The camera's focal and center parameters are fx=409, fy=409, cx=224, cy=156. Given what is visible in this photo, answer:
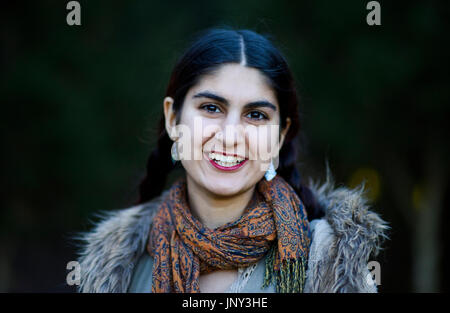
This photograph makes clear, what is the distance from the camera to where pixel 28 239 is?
6113 millimetres

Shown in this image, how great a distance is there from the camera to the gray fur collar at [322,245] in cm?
178

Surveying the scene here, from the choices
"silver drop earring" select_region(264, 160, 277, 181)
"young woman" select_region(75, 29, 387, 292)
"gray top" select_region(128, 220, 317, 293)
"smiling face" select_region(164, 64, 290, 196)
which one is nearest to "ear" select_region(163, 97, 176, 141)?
"young woman" select_region(75, 29, 387, 292)

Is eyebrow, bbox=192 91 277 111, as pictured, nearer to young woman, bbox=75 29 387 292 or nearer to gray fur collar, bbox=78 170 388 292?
young woman, bbox=75 29 387 292

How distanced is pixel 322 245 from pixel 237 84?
84 centimetres

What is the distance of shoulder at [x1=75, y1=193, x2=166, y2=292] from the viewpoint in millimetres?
2176

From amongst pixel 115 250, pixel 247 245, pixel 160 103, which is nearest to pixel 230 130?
pixel 247 245

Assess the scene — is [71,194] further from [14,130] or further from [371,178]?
[371,178]

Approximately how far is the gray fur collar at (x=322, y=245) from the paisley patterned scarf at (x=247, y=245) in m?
0.09

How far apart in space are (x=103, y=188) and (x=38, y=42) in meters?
2.09

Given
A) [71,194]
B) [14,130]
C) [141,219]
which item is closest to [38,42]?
[14,130]

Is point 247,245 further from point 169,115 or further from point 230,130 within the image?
point 169,115

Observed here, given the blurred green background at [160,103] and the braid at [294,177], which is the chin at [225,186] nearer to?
the braid at [294,177]

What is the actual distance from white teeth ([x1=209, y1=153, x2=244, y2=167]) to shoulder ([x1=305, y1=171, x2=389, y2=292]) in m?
0.50

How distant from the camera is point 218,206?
211 cm
